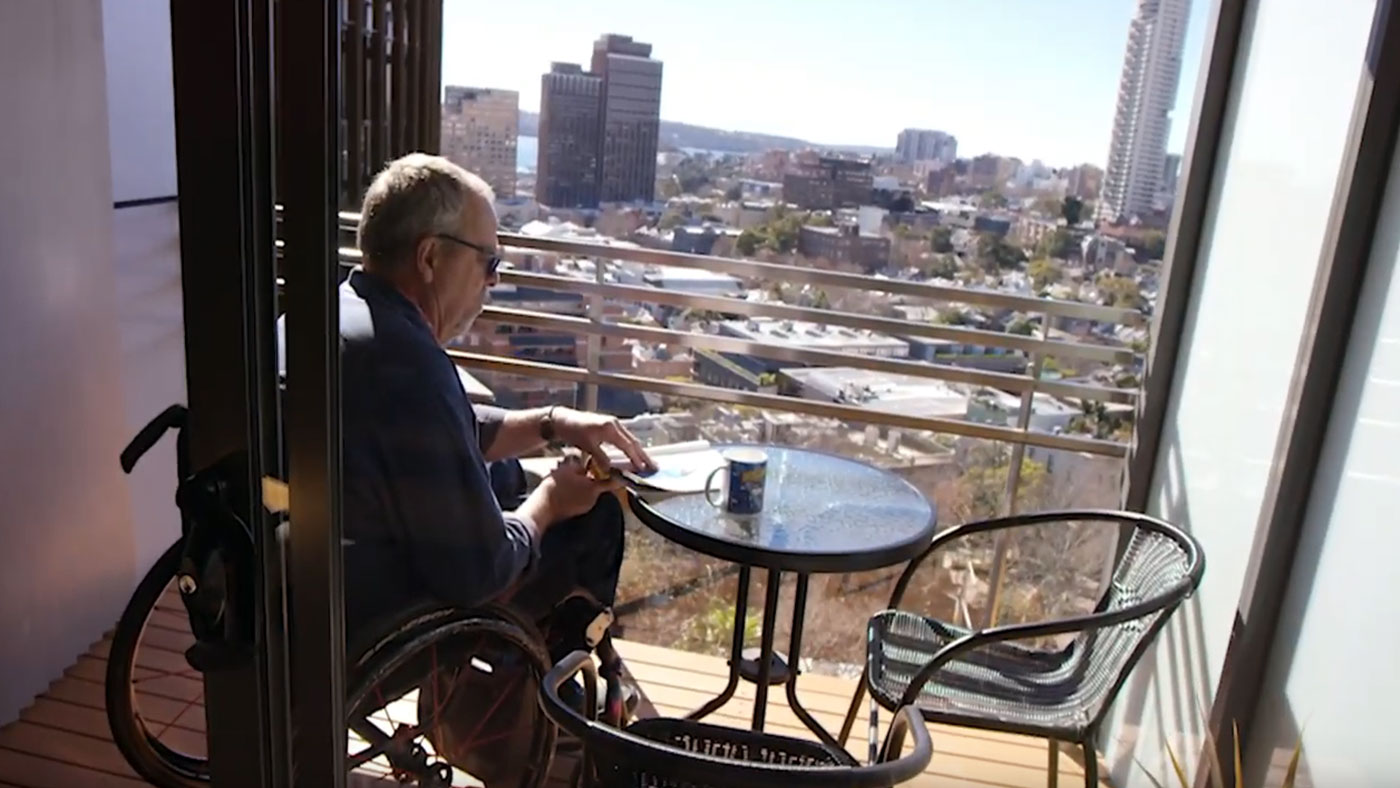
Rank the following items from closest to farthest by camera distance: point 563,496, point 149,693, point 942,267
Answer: point 149,693 → point 563,496 → point 942,267

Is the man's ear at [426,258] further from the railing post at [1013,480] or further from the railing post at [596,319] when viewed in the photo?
the railing post at [1013,480]

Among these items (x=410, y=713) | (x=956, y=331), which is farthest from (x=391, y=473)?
(x=956, y=331)

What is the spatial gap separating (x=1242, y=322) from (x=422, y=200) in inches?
65.9

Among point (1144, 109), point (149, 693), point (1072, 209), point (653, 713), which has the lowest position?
point (653, 713)

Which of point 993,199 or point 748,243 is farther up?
point 993,199

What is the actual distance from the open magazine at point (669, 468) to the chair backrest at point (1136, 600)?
2.74 feet

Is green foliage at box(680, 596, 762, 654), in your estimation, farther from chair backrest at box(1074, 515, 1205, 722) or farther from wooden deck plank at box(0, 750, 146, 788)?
wooden deck plank at box(0, 750, 146, 788)

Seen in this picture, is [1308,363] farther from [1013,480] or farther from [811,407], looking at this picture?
[811,407]

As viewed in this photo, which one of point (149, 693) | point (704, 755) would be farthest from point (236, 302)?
point (149, 693)

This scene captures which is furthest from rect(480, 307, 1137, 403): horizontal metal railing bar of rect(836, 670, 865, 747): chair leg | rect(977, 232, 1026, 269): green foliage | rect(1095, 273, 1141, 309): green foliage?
rect(836, 670, 865, 747): chair leg

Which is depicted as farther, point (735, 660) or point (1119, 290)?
point (1119, 290)

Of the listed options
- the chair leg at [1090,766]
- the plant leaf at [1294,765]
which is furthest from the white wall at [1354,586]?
the chair leg at [1090,766]

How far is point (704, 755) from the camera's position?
1.20m

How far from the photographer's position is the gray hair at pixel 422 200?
153 centimetres
